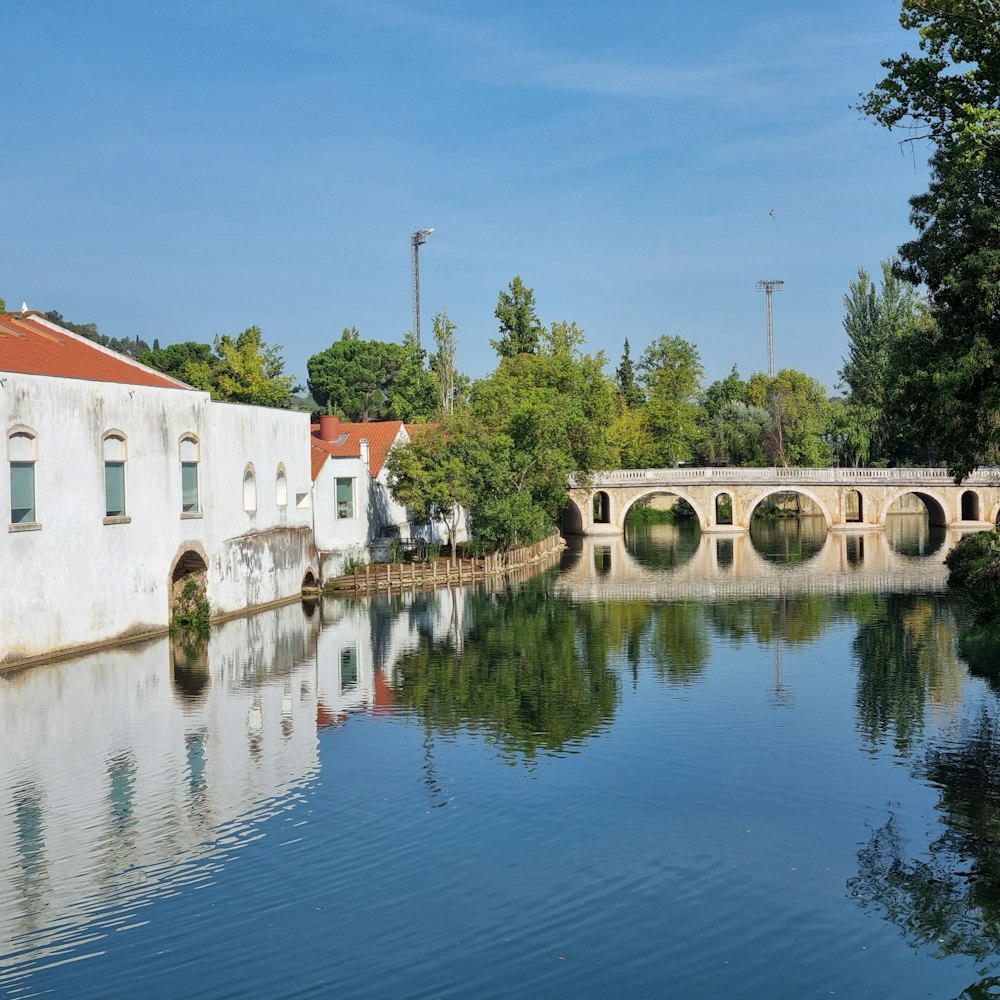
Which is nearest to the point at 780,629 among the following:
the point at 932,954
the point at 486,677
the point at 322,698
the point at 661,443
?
the point at 486,677

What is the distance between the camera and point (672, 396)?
11000 centimetres

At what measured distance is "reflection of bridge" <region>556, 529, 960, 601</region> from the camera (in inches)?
2069

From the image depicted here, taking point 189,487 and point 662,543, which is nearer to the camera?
point 189,487

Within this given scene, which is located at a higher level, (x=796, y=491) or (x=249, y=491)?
(x=249, y=491)

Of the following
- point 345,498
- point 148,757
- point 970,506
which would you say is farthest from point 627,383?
point 148,757

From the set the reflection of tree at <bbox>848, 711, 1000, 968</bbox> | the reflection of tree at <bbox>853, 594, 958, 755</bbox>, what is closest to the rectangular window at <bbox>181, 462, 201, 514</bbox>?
the reflection of tree at <bbox>853, 594, 958, 755</bbox>

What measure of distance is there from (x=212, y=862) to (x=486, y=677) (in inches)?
598

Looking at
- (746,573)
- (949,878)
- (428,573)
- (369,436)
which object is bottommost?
(949,878)

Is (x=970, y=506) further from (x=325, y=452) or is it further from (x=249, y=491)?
(x=249, y=491)

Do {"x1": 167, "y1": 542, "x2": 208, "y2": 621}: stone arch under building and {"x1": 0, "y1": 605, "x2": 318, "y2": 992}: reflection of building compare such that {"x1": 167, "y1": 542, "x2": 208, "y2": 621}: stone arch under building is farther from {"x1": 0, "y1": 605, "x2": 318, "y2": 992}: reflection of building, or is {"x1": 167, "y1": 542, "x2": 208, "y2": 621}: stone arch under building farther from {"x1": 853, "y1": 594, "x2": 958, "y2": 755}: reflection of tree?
{"x1": 853, "y1": 594, "x2": 958, "y2": 755}: reflection of tree

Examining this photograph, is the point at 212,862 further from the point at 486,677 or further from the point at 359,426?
the point at 359,426

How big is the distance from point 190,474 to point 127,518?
4.12 meters

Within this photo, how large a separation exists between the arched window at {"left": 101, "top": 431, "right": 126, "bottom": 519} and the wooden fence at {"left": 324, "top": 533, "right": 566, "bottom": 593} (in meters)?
16.4

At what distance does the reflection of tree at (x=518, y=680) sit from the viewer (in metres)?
25.7
